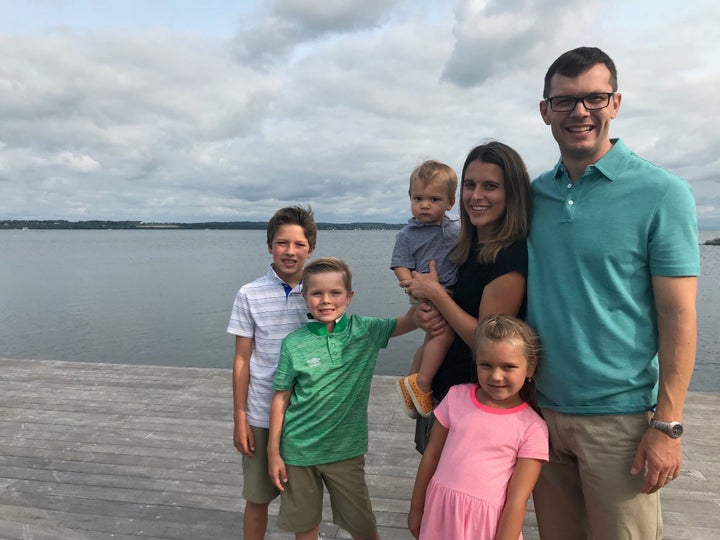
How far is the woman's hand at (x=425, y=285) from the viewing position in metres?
2.05

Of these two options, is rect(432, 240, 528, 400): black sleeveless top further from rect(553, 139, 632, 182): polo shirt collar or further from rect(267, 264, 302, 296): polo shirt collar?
rect(267, 264, 302, 296): polo shirt collar

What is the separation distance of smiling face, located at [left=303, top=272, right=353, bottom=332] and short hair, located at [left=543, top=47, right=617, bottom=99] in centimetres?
114

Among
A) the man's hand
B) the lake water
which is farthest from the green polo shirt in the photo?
the lake water

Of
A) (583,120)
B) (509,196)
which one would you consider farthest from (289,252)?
(583,120)

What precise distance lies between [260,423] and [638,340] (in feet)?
5.14

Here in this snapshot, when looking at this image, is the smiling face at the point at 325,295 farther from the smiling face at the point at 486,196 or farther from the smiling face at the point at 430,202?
the smiling face at the point at 486,196

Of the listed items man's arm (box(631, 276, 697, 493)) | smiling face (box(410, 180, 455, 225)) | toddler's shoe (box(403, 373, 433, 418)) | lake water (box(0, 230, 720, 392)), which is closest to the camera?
man's arm (box(631, 276, 697, 493))

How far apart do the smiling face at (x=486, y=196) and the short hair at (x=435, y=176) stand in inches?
15.9

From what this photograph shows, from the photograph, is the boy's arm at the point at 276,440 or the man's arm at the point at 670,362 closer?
the man's arm at the point at 670,362

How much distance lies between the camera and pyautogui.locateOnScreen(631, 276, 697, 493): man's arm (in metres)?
1.61

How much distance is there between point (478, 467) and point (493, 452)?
0.07 m

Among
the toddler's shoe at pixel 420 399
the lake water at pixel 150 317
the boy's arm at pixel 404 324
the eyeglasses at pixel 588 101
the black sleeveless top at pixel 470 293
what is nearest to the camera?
the eyeglasses at pixel 588 101

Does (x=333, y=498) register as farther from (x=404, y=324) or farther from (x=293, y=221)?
(x=293, y=221)

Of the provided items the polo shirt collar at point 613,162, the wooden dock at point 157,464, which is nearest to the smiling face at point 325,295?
the polo shirt collar at point 613,162
